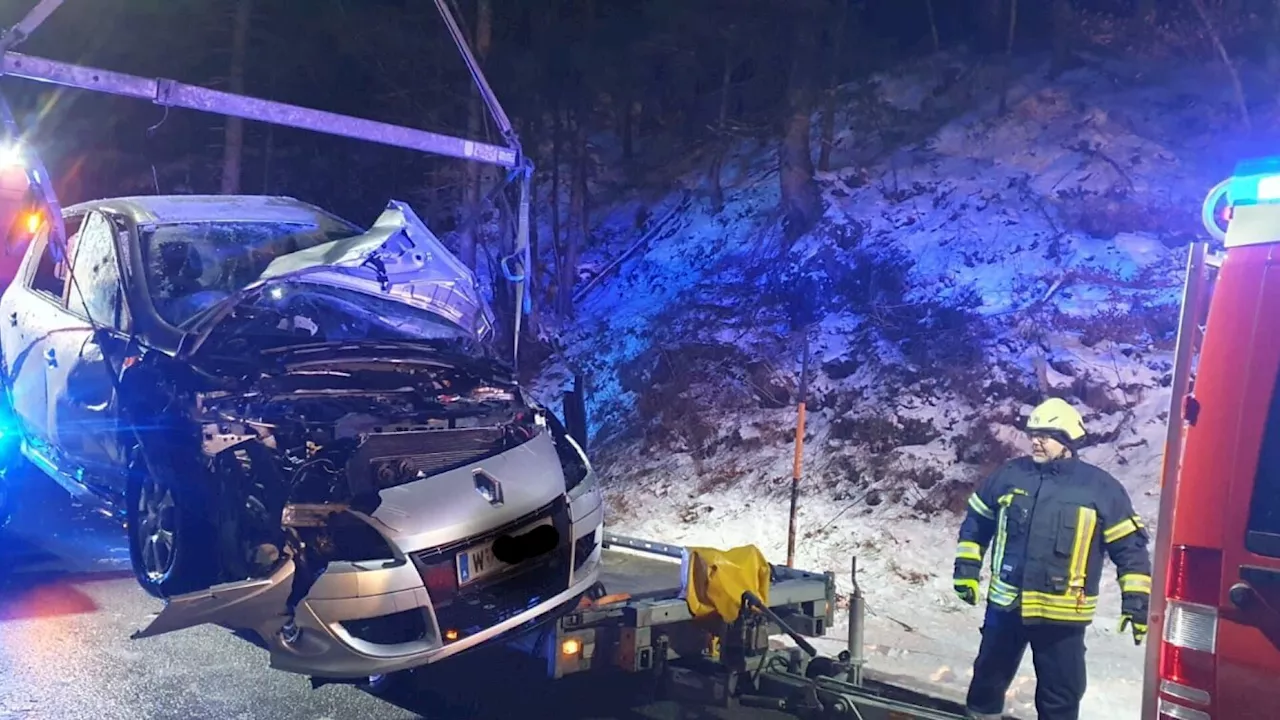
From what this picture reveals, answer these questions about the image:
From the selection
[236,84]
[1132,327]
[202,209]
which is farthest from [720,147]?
[202,209]

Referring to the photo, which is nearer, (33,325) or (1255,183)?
(1255,183)

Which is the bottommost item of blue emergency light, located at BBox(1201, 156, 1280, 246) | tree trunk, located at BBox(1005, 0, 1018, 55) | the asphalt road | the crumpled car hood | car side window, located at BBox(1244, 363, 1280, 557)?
the asphalt road

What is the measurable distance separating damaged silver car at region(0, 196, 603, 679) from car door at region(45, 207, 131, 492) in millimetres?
20

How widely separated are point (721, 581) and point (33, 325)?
4.77m

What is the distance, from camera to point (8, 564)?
278 inches

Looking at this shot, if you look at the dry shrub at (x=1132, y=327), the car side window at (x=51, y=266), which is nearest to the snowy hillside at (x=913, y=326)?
the dry shrub at (x=1132, y=327)

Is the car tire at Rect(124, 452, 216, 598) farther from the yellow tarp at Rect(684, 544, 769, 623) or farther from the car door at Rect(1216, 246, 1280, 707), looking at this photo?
the car door at Rect(1216, 246, 1280, 707)

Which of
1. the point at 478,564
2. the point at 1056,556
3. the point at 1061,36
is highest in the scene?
the point at 1061,36

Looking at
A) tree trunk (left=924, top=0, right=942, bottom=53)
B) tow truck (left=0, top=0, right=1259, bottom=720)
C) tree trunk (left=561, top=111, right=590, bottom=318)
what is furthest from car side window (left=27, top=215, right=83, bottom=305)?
tree trunk (left=924, top=0, right=942, bottom=53)

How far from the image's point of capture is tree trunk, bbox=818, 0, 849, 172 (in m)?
14.1

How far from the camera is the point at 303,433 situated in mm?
4262

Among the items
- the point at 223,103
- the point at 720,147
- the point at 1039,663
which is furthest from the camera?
the point at 720,147

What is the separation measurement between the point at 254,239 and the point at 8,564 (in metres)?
3.39

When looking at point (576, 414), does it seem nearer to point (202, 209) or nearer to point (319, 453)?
point (319, 453)
